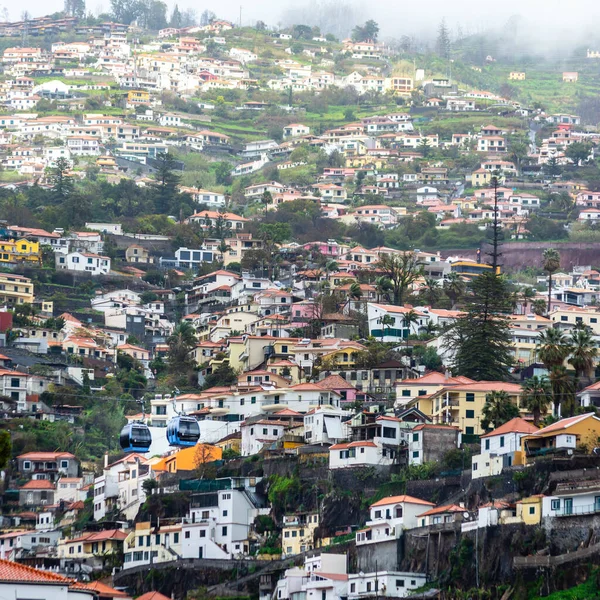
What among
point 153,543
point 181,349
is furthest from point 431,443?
point 181,349

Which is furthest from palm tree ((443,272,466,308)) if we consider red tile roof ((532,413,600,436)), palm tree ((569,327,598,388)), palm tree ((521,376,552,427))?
red tile roof ((532,413,600,436))

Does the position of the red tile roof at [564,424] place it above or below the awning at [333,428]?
above

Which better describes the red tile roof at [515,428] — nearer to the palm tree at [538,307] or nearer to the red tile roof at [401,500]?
the red tile roof at [401,500]

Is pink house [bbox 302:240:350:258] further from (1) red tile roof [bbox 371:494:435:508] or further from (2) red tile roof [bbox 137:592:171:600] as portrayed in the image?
(2) red tile roof [bbox 137:592:171:600]

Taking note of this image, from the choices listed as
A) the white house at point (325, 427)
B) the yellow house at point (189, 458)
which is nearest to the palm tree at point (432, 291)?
the white house at point (325, 427)

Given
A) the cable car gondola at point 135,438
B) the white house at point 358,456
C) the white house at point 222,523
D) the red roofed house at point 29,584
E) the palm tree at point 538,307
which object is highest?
the red roofed house at point 29,584

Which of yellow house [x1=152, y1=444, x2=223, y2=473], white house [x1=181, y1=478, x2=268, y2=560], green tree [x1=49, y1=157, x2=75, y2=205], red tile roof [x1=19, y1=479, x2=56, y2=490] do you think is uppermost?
green tree [x1=49, y1=157, x2=75, y2=205]

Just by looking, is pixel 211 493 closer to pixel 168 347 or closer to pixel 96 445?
pixel 96 445
